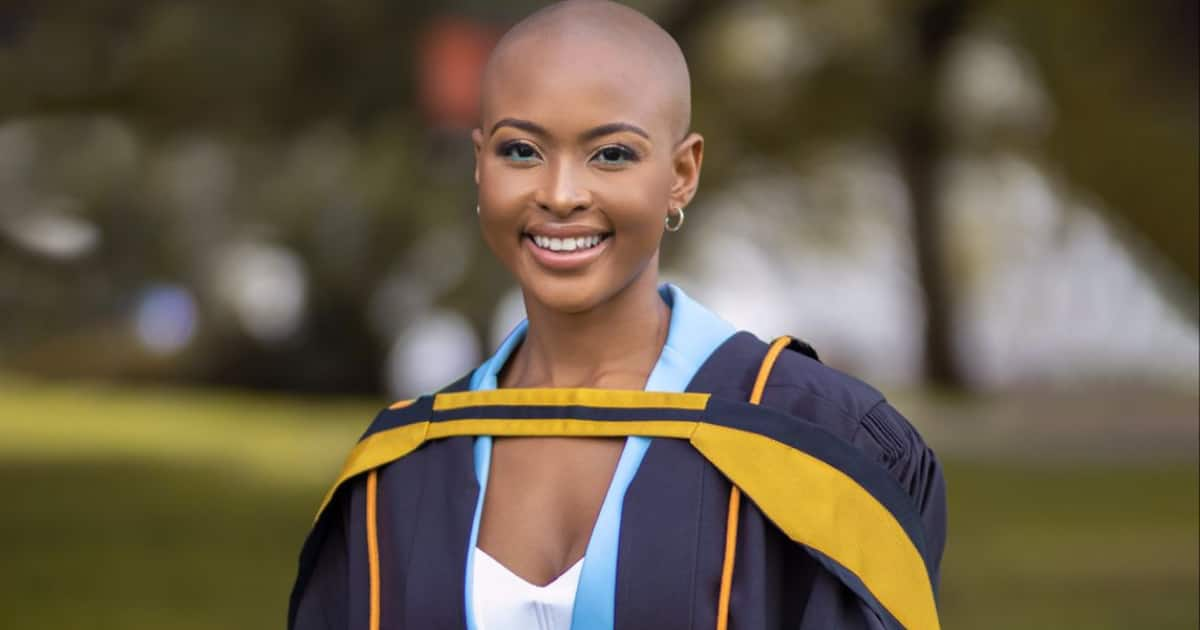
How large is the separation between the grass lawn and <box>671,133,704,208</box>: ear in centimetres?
488

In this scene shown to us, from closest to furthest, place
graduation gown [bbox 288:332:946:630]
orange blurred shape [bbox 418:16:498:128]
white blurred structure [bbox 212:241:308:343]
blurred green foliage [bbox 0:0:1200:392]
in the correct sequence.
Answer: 1. graduation gown [bbox 288:332:946:630]
2. blurred green foliage [bbox 0:0:1200:392]
3. orange blurred shape [bbox 418:16:498:128]
4. white blurred structure [bbox 212:241:308:343]

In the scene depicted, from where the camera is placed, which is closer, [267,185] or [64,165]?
[64,165]

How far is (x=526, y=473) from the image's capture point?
97.0 inches

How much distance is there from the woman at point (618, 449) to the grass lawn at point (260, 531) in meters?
4.79

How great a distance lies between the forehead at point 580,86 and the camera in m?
2.38

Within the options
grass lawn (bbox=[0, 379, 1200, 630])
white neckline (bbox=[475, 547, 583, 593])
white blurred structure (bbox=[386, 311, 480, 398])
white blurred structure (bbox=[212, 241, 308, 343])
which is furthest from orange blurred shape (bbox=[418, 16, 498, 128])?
white neckline (bbox=[475, 547, 583, 593])

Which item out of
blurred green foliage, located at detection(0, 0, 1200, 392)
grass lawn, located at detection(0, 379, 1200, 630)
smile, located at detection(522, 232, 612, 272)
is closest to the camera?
smile, located at detection(522, 232, 612, 272)

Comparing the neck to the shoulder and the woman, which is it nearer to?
the woman

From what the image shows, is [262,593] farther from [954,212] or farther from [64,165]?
[954,212]

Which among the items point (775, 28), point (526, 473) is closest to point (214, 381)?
point (775, 28)

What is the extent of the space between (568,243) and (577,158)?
0.40ft

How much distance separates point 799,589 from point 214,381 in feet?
61.4

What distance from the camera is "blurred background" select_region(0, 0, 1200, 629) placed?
724 centimetres

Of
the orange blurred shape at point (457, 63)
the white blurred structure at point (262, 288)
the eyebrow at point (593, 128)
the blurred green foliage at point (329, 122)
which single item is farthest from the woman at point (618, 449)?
the white blurred structure at point (262, 288)
